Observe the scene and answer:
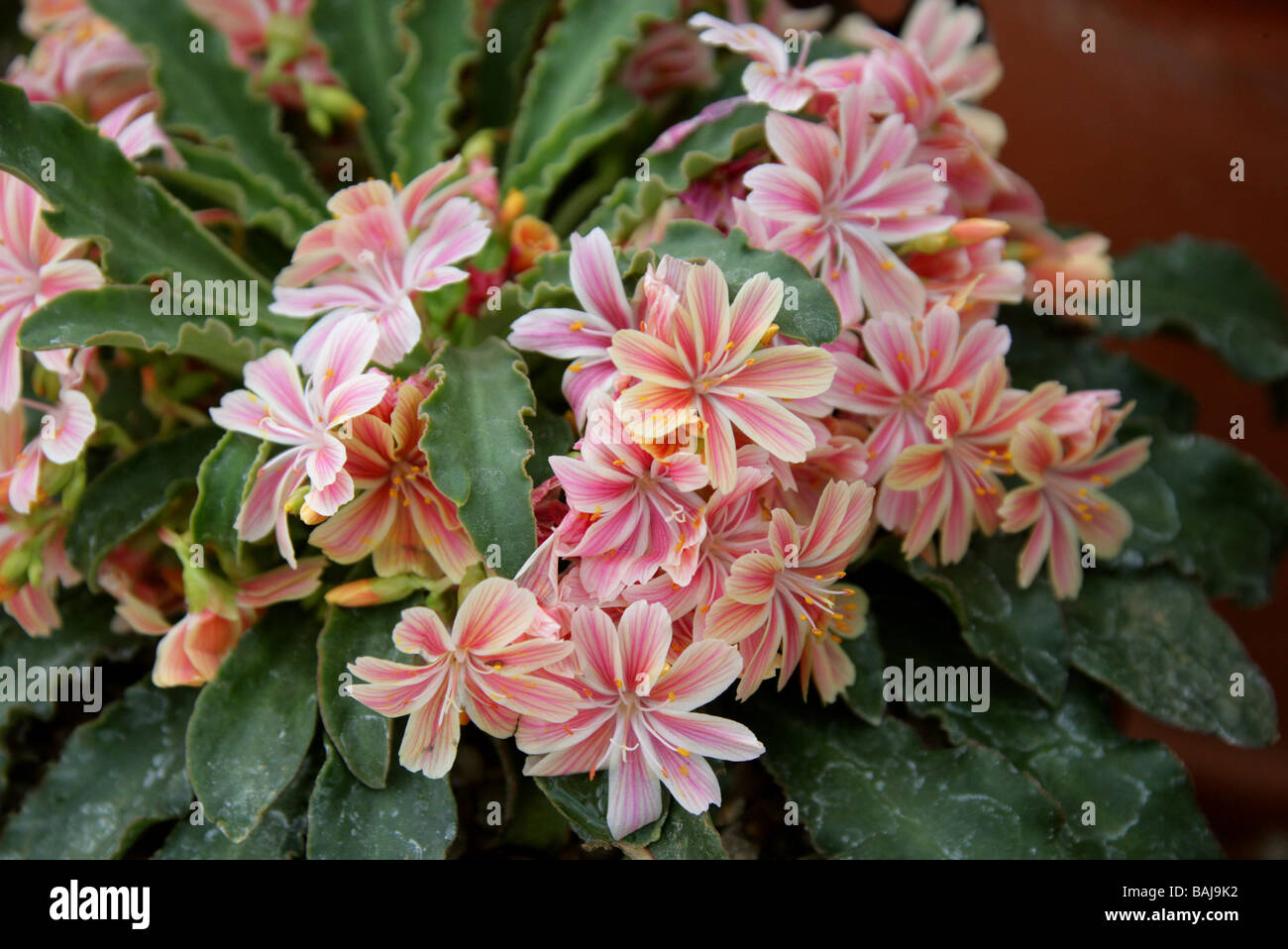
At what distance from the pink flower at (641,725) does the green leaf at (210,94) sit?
676mm

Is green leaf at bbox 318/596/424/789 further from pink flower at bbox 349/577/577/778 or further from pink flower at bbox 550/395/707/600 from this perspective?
pink flower at bbox 550/395/707/600

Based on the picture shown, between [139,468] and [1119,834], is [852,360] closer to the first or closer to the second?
[1119,834]

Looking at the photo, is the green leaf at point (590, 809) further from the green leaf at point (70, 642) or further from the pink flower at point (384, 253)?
the green leaf at point (70, 642)

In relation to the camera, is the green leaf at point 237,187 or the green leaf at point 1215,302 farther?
the green leaf at point 1215,302

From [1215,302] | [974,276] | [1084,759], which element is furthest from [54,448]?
[1215,302]

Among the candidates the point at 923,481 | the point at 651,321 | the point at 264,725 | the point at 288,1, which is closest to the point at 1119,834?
the point at 923,481

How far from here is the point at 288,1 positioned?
128cm

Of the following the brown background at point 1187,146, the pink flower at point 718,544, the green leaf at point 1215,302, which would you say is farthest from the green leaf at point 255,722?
the brown background at point 1187,146

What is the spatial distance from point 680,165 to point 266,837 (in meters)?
0.73

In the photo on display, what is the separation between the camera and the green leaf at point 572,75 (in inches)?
44.1

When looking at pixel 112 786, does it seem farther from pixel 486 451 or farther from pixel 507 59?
pixel 507 59

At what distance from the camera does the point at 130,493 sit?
0.96 m

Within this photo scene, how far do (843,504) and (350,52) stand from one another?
0.88 metres

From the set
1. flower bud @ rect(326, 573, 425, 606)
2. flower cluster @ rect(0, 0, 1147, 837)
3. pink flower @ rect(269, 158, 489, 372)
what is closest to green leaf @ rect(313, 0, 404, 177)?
flower cluster @ rect(0, 0, 1147, 837)
